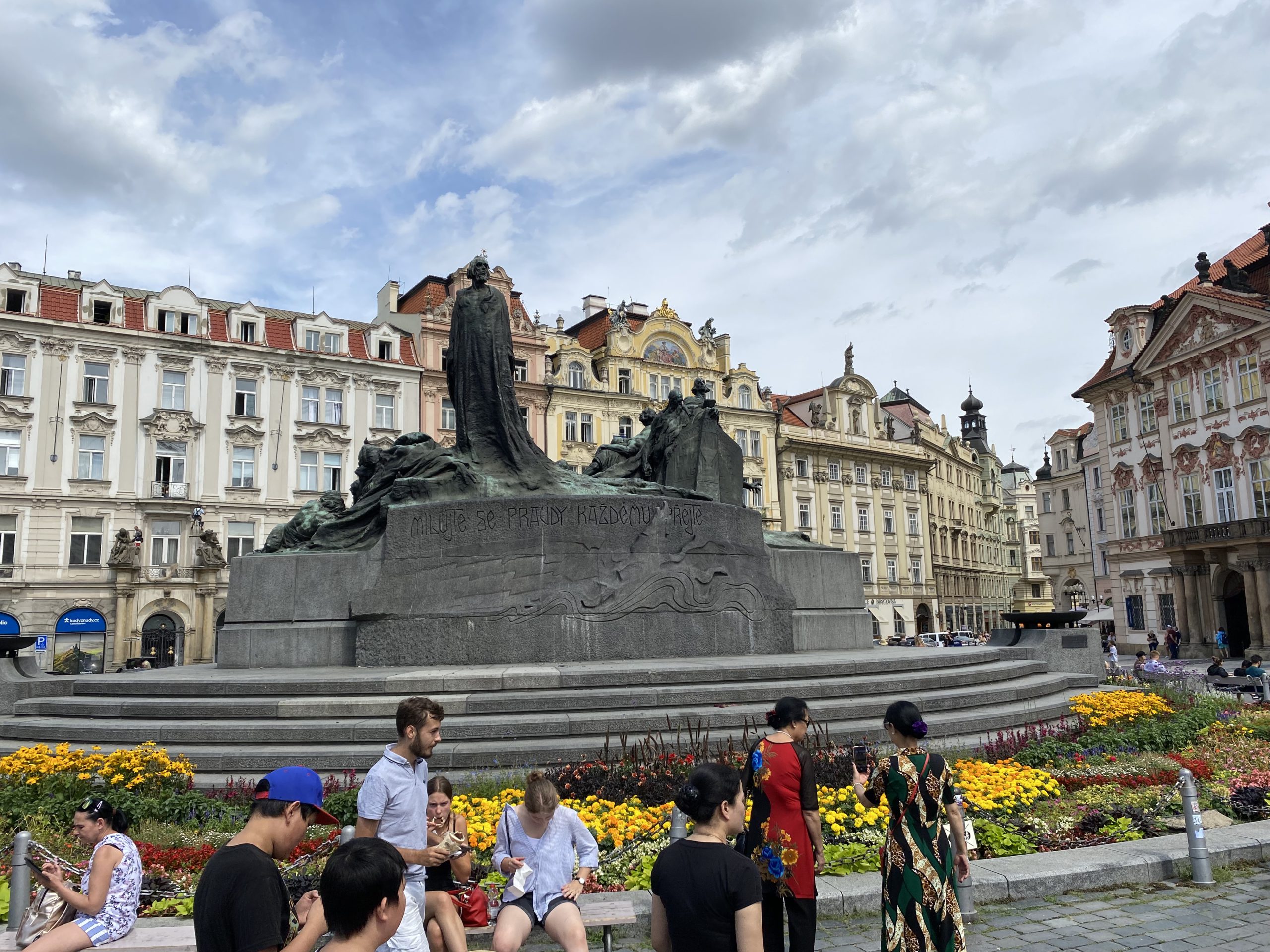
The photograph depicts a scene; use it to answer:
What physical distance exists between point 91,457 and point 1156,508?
44488 millimetres

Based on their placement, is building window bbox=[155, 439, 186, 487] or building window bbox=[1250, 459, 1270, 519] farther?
building window bbox=[155, 439, 186, 487]

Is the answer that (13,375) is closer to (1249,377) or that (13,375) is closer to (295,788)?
(295,788)

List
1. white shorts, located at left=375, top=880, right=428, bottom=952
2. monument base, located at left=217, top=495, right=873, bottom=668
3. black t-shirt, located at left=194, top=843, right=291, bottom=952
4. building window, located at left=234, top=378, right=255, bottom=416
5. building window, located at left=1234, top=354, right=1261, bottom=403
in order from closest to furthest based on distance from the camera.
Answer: black t-shirt, located at left=194, top=843, right=291, bottom=952 < white shorts, located at left=375, top=880, right=428, bottom=952 < monument base, located at left=217, top=495, right=873, bottom=668 < building window, located at left=1234, top=354, right=1261, bottom=403 < building window, located at left=234, top=378, right=255, bottom=416

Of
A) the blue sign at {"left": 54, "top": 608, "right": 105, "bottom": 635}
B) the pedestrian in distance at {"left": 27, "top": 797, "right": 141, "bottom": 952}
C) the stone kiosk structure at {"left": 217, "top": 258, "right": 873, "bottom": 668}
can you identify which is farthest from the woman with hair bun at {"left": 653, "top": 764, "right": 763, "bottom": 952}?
the blue sign at {"left": 54, "top": 608, "right": 105, "bottom": 635}

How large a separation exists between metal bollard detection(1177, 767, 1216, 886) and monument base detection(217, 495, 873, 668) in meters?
7.45

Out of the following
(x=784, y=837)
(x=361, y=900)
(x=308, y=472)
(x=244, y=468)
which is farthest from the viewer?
(x=308, y=472)

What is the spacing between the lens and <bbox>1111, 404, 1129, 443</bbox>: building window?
44969 mm

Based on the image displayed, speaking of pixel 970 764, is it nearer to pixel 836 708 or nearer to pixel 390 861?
pixel 836 708

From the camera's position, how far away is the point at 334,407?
4453 cm

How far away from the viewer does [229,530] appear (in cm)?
4088

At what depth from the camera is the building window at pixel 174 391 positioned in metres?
40.7

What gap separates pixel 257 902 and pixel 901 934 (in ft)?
9.67

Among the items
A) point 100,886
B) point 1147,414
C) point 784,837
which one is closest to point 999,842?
point 784,837

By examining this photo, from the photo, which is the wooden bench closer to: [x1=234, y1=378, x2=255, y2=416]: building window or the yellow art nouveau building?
[x1=234, y1=378, x2=255, y2=416]: building window
